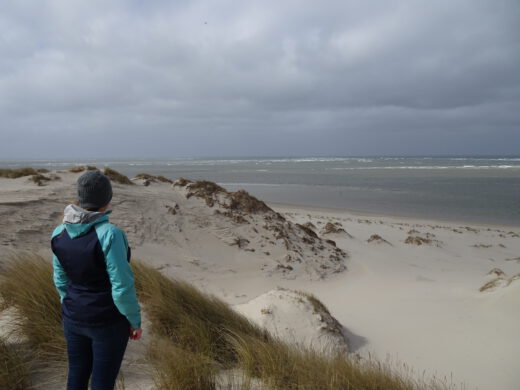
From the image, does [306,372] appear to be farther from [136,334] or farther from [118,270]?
Answer: [118,270]

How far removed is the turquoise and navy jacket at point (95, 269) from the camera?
2137 mm

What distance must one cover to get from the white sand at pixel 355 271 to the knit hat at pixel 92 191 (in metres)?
4.46

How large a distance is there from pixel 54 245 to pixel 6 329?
1.88 m

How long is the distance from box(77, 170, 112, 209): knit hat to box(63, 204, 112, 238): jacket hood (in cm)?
6

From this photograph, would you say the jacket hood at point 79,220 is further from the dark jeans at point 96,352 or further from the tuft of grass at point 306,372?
the tuft of grass at point 306,372

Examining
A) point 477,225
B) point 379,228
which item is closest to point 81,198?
point 379,228

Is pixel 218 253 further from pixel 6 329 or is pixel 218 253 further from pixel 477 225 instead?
pixel 477 225

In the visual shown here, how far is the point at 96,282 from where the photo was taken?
2.23 metres

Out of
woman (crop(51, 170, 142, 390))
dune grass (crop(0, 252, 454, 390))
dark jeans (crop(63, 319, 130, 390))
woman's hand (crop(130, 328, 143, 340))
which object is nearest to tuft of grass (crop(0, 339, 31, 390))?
dune grass (crop(0, 252, 454, 390))

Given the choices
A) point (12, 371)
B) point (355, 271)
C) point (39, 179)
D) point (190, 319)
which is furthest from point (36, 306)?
point (355, 271)

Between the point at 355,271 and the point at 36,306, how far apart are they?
791cm

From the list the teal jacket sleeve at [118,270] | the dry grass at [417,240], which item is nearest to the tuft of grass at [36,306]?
the teal jacket sleeve at [118,270]

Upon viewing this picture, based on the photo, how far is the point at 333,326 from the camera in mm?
5453

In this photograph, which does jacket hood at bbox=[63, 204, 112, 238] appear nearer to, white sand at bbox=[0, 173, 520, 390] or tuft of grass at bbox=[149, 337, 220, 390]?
A: tuft of grass at bbox=[149, 337, 220, 390]
